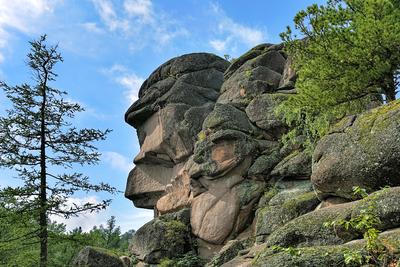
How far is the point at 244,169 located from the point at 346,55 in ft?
28.5

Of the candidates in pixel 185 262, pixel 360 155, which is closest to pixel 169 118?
pixel 185 262

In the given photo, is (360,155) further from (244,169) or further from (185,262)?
(185,262)

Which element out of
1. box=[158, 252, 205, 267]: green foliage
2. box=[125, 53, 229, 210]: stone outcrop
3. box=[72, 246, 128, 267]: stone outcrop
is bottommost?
box=[158, 252, 205, 267]: green foliage

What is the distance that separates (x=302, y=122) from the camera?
52.7 ft

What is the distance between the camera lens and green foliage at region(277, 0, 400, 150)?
1062cm

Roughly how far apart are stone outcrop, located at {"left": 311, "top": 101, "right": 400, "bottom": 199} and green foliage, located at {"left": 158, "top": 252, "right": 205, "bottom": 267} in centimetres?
885

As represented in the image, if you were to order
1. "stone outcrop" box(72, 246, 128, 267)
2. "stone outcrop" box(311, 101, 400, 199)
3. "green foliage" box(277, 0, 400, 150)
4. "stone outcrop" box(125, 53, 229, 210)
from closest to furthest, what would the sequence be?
"stone outcrop" box(311, 101, 400, 199), "green foliage" box(277, 0, 400, 150), "stone outcrop" box(72, 246, 128, 267), "stone outcrop" box(125, 53, 229, 210)

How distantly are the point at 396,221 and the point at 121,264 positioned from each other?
14.7 metres

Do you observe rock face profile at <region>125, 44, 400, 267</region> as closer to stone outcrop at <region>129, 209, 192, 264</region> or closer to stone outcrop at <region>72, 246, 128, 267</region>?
stone outcrop at <region>129, 209, 192, 264</region>

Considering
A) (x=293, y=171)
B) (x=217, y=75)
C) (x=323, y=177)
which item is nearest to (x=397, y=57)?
(x=323, y=177)

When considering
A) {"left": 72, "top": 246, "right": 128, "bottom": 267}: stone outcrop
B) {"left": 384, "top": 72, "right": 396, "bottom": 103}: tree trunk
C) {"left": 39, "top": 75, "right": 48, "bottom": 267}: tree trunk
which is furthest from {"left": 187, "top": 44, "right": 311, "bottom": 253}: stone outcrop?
{"left": 39, "top": 75, "right": 48, "bottom": 267}: tree trunk

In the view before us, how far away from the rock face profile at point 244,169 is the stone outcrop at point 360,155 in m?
0.03

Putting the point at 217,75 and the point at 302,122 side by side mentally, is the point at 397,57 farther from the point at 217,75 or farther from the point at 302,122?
the point at 217,75

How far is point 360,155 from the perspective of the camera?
9367 millimetres
